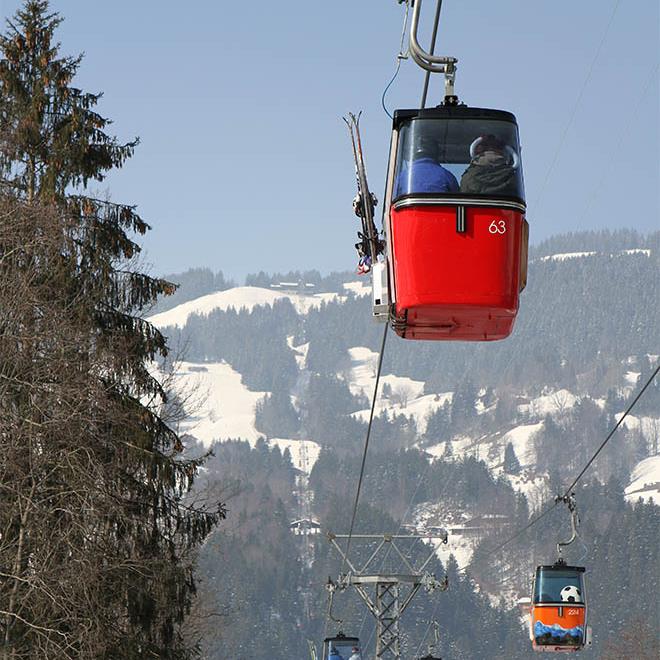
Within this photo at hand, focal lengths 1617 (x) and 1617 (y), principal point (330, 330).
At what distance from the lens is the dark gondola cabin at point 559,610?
3130 centimetres

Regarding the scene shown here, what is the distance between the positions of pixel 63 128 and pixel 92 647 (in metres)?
8.30

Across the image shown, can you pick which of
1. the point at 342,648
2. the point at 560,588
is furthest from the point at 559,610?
the point at 342,648

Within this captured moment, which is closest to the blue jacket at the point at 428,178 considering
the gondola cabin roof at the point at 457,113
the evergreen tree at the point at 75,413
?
the gondola cabin roof at the point at 457,113

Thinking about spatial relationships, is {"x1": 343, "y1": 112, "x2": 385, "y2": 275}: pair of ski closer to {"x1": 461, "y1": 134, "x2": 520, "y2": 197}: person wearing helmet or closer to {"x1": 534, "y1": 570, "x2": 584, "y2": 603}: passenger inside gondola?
{"x1": 461, "y1": 134, "x2": 520, "y2": 197}: person wearing helmet

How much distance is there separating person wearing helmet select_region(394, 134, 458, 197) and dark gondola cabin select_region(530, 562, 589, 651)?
68.3ft

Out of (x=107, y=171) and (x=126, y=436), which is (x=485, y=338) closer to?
(x=126, y=436)

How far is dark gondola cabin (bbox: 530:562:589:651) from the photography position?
31.3 meters

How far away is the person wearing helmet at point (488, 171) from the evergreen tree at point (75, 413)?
8.30 metres

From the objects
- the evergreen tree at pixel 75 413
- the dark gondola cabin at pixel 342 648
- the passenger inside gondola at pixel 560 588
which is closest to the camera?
the evergreen tree at pixel 75 413

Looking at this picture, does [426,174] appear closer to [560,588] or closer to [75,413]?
[75,413]

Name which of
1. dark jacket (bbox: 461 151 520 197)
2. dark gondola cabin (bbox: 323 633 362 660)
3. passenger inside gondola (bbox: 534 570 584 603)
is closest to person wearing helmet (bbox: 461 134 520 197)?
dark jacket (bbox: 461 151 520 197)

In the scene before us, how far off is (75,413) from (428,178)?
8.57 m

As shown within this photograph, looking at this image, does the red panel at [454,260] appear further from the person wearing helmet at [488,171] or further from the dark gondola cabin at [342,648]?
the dark gondola cabin at [342,648]

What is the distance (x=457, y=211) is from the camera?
A: 11.2 metres
